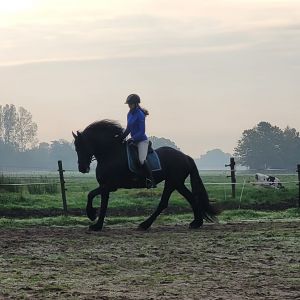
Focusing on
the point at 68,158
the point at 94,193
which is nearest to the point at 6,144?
the point at 68,158

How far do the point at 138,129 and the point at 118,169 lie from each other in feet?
2.85

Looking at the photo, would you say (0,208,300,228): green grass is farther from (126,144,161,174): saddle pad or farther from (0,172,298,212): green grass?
(0,172,298,212): green grass

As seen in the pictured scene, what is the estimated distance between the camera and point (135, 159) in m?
13.1

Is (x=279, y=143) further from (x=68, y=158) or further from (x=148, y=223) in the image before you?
(x=148, y=223)

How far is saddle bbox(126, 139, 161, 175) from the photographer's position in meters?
13.1

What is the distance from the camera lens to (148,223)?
13164 millimetres

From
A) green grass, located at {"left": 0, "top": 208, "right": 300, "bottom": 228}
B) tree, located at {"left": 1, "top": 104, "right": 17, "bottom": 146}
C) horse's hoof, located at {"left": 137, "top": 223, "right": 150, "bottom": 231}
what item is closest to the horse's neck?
horse's hoof, located at {"left": 137, "top": 223, "right": 150, "bottom": 231}

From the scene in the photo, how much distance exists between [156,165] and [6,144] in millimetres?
148965

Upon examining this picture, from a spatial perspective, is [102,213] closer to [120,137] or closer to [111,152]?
[111,152]

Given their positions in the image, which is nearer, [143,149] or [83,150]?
[143,149]

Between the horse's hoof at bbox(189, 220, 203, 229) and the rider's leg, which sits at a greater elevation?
the rider's leg

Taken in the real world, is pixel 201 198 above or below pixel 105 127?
below

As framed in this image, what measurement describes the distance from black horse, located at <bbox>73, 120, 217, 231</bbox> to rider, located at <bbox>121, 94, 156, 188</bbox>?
9.0 inches

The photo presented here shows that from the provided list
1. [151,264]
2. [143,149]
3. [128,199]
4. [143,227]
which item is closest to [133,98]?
[143,149]
